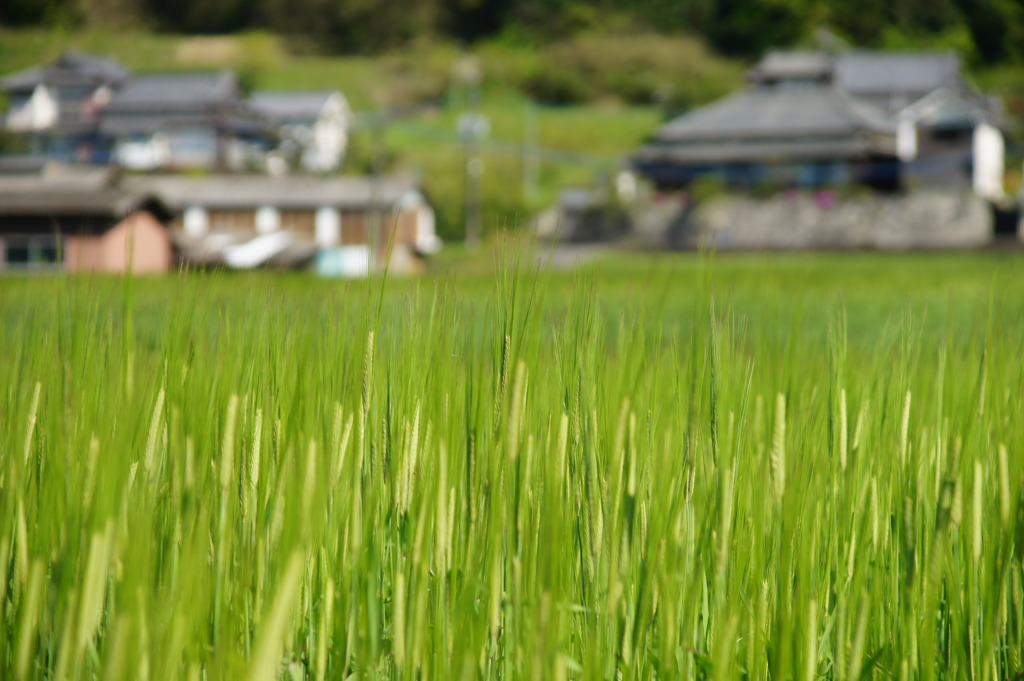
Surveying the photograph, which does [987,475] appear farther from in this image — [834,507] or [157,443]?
[157,443]

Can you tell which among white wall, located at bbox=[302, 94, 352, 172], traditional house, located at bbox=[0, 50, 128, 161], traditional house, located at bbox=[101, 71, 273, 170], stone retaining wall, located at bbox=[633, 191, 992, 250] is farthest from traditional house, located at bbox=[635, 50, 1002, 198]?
traditional house, located at bbox=[0, 50, 128, 161]

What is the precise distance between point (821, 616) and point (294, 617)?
2.14 ft

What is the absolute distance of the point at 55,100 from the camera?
164 ft

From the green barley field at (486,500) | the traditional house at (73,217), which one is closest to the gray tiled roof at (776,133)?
the traditional house at (73,217)

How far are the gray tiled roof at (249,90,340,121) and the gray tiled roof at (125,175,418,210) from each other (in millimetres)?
23509

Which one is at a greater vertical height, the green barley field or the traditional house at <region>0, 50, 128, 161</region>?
the green barley field

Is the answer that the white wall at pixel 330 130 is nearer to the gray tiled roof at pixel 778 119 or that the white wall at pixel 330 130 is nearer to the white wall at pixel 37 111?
the white wall at pixel 37 111

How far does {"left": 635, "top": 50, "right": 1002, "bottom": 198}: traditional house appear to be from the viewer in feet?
115

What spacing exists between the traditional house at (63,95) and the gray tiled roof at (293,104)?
757 centimetres

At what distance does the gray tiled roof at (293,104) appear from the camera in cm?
5541

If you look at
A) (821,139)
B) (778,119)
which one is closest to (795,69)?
(778,119)

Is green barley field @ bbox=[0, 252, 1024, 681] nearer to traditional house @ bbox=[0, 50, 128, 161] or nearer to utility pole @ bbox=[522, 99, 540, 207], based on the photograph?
utility pole @ bbox=[522, 99, 540, 207]

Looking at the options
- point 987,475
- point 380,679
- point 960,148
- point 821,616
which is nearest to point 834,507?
point 821,616

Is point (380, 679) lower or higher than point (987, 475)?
lower
